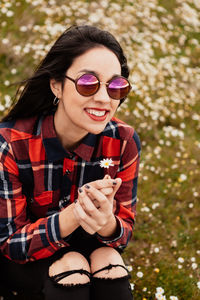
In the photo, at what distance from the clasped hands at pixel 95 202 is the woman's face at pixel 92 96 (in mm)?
474

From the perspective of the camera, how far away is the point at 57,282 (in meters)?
2.60

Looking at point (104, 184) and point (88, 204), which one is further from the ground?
point (104, 184)

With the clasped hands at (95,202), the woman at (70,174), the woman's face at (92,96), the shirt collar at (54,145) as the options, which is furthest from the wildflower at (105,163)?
the clasped hands at (95,202)

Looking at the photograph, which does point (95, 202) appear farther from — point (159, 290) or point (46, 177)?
point (159, 290)

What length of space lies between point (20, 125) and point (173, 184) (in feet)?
10.2

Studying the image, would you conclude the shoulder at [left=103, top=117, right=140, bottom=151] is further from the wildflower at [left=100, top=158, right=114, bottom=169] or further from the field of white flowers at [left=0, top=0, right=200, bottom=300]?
the field of white flowers at [left=0, top=0, right=200, bottom=300]

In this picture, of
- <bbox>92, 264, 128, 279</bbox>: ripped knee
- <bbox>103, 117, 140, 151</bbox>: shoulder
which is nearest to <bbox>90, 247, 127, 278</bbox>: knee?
<bbox>92, 264, 128, 279</bbox>: ripped knee

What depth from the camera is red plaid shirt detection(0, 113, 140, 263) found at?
8.73ft

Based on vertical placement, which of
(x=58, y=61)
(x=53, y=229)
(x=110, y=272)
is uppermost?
(x=58, y=61)

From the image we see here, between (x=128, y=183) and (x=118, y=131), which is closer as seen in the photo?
(x=118, y=131)

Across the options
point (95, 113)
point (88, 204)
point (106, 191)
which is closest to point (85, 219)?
point (88, 204)

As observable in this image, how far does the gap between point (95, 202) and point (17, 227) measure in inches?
27.6

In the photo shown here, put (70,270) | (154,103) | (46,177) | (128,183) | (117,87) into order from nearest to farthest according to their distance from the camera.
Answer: (117,87)
(70,270)
(46,177)
(128,183)
(154,103)

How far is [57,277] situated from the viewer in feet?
8.59
